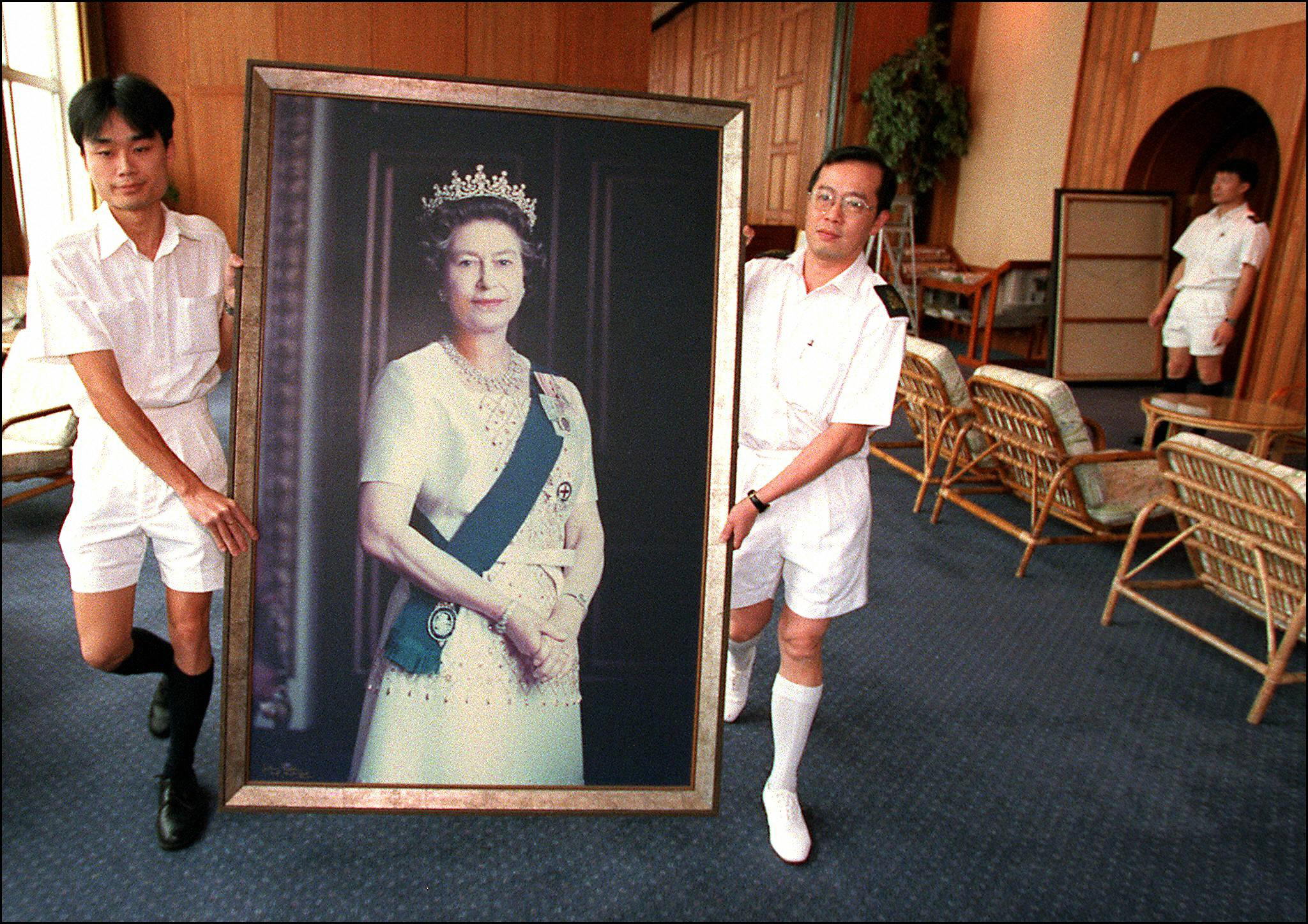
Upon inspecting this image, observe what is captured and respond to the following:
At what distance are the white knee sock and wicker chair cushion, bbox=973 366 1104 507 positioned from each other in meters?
1.90

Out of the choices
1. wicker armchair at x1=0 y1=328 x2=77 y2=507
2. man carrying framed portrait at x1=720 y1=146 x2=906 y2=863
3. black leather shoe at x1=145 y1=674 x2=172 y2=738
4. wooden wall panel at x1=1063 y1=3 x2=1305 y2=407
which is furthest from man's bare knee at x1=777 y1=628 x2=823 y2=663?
wooden wall panel at x1=1063 y1=3 x2=1305 y2=407

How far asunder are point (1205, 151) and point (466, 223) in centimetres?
791

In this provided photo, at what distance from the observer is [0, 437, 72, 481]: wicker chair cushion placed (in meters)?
3.08

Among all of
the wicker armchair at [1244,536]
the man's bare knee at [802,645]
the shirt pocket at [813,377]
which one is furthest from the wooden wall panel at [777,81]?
the man's bare knee at [802,645]

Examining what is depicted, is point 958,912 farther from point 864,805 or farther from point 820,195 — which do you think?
point 820,195

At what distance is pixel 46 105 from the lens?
19.2 ft

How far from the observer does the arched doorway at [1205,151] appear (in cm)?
681

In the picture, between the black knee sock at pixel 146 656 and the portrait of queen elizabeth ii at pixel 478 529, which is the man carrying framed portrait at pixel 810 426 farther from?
the black knee sock at pixel 146 656

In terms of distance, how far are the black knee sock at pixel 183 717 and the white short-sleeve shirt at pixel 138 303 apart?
0.59 metres

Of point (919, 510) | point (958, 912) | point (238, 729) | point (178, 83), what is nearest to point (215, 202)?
point (178, 83)

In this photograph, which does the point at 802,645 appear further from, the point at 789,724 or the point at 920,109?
the point at 920,109

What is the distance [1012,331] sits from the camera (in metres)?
8.38

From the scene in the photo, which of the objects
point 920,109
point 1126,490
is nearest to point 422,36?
point 920,109

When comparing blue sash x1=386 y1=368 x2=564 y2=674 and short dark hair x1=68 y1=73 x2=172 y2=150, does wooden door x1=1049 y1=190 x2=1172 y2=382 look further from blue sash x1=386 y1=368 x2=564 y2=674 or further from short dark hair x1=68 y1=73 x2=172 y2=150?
short dark hair x1=68 y1=73 x2=172 y2=150
